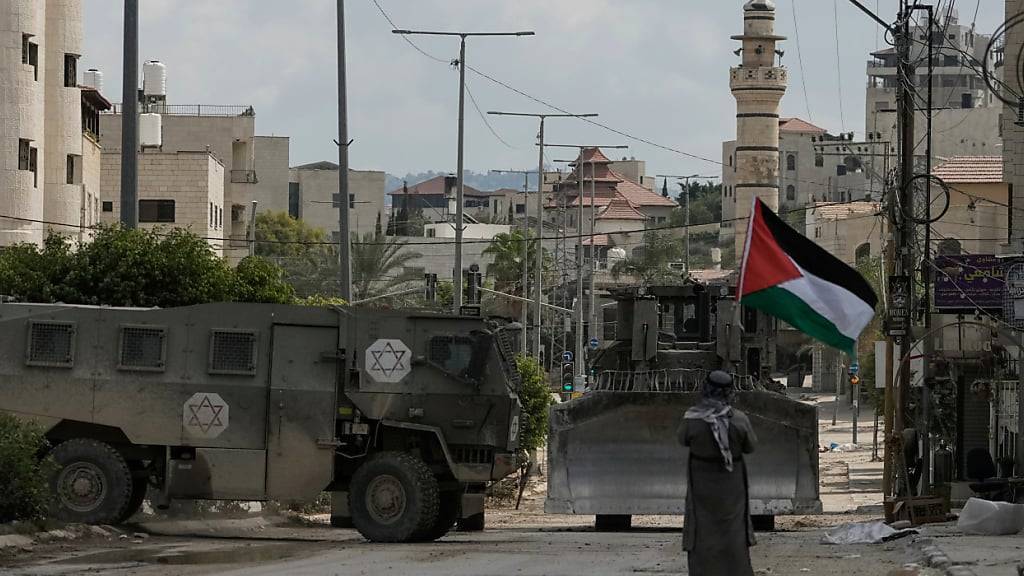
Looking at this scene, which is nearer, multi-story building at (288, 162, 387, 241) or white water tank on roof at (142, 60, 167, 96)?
white water tank on roof at (142, 60, 167, 96)

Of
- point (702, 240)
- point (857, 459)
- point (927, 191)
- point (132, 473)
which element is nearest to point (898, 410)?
point (927, 191)

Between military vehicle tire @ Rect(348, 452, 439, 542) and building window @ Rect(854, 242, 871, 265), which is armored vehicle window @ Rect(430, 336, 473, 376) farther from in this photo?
building window @ Rect(854, 242, 871, 265)

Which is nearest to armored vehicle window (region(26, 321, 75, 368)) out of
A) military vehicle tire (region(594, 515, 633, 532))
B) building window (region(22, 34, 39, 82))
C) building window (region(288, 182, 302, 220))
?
military vehicle tire (region(594, 515, 633, 532))

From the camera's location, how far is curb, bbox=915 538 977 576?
42.6 ft

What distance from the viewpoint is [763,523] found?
68.7ft

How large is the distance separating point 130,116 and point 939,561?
14822 millimetres

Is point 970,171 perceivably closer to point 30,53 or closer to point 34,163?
point 34,163

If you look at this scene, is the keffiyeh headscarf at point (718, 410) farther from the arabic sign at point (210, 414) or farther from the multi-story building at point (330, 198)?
the multi-story building at point (330, 198)

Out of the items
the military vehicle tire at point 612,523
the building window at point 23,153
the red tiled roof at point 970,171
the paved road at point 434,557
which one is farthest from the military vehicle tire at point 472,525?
the red tiled roof at point 970,171

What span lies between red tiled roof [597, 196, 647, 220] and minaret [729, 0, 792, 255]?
4472cm

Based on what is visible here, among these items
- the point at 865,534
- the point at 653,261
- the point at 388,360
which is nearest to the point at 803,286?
the point at 865,534

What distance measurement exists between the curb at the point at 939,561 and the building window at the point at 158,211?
164ft

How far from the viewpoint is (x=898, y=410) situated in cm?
2444

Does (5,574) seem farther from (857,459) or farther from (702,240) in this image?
(702,240)
